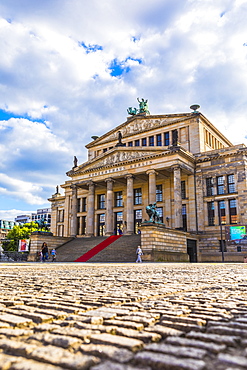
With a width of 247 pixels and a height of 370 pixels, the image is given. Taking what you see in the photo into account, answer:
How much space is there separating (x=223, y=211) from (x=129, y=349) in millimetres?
37006

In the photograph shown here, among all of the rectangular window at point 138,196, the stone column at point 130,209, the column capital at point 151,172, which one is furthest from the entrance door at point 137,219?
the column capital at point 151,172

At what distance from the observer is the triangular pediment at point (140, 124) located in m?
45.0

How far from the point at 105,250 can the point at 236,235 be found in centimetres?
1434

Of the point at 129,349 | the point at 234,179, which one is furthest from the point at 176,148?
the point at 129,349

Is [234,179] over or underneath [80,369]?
over

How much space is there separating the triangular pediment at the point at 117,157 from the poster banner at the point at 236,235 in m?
11.8

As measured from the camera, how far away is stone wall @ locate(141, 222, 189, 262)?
28.9 meters

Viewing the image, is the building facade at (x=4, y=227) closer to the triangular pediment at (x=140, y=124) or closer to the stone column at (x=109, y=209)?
the triangular pediment at (x=140, y=124)

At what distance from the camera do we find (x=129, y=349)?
86.0 inches

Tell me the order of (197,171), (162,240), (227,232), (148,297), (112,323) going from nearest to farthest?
(112,323) < (148,297) < (162,240) < (227,232) < (197,171)

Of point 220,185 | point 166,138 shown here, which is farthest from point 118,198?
point 220,185

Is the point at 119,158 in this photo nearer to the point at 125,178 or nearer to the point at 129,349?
the point at 125,178

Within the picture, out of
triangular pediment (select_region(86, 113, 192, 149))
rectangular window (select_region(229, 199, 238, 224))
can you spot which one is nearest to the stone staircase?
rectangular window (select_region(229, 199, 238, 224))

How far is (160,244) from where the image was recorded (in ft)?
98.1
